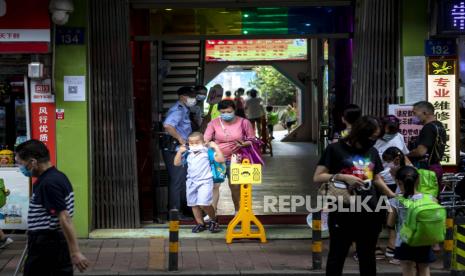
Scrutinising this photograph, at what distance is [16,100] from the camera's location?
1074 centimetres

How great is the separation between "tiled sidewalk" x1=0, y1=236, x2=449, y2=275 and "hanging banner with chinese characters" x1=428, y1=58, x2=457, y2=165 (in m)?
2.38

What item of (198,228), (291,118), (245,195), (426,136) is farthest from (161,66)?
(291,118)

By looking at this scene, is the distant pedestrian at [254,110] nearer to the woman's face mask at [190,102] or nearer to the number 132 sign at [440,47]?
the woman's face mask at [190,102]

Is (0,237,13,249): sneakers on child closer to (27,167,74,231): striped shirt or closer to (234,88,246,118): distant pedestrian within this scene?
(27,167,74,231): striped shirt

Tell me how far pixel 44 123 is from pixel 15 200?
116 centimetres

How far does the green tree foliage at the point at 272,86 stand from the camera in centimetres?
4000

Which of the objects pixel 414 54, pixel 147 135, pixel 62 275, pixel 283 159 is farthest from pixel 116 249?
pixel 283 159

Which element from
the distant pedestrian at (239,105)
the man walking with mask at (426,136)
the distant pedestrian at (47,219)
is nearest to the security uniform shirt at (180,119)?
the man walking with mask at (426,136)

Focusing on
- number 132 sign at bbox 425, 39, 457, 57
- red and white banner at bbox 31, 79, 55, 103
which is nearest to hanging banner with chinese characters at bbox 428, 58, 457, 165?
number 132 sign at bbox 425, 39, 457, 57

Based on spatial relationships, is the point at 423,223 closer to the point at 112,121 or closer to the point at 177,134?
the point at 177,134

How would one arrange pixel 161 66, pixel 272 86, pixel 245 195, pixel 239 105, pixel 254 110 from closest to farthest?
pixel 245 195, pixel 161 66, pixel 239 105, pixel 254 110, pixel 272 86

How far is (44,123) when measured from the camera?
1054 centimetres

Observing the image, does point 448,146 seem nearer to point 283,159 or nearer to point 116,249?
point 116,249

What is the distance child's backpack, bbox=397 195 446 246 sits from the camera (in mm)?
6621
